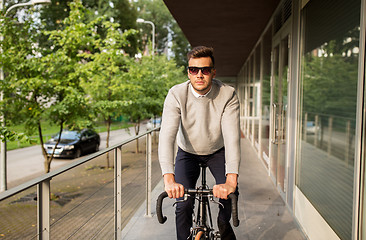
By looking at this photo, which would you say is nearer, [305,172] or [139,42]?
[305,172]

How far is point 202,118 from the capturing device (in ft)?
8.65

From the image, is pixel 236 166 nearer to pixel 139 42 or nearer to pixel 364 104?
pixel 364 104

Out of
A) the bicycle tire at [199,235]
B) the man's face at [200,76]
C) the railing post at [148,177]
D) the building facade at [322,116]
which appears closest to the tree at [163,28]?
the building facade at [322,116]

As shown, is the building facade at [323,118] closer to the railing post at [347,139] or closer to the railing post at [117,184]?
the railing post at [347,139]

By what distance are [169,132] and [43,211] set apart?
3.28 feet

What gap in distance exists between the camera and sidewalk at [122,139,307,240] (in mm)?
4059

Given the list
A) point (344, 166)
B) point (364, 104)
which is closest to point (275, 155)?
point (344, 166)

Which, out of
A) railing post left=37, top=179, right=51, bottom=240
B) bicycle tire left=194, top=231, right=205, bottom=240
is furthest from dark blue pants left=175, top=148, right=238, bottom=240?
railing post left=37, top=179, right=51, bottom=240

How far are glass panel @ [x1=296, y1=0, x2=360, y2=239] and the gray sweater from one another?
91 centimetres

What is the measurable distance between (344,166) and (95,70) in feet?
30.3

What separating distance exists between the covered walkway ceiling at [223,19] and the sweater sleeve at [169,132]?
11.9 ft

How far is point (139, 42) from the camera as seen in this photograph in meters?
36.7

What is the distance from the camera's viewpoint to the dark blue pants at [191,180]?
2.70 m

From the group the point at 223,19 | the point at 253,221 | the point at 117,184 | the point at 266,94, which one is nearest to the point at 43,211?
the point at 117,184
